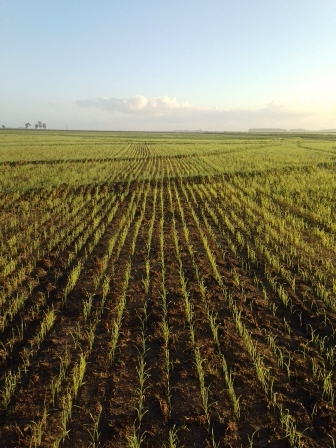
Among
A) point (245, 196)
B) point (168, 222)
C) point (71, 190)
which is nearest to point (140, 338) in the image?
point (168, 222)

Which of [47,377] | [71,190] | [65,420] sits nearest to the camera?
[65,420]

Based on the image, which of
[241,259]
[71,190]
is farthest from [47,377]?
[71,190]

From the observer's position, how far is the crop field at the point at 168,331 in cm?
330

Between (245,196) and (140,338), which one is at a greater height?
(245,196)

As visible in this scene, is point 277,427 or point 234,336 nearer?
point 277,427

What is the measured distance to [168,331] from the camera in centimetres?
481

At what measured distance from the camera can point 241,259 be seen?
771 centimetres

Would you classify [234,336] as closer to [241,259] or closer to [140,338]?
[140,338]

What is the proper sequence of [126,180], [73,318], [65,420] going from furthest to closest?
[126,180]
[73,318]
[65,420]

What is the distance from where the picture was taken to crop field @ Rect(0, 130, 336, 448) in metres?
3.30

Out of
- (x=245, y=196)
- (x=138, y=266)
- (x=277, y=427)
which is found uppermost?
(x=245, y=196)

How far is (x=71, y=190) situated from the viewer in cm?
1619

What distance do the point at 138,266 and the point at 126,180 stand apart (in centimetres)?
1203

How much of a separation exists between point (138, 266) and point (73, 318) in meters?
2.32
